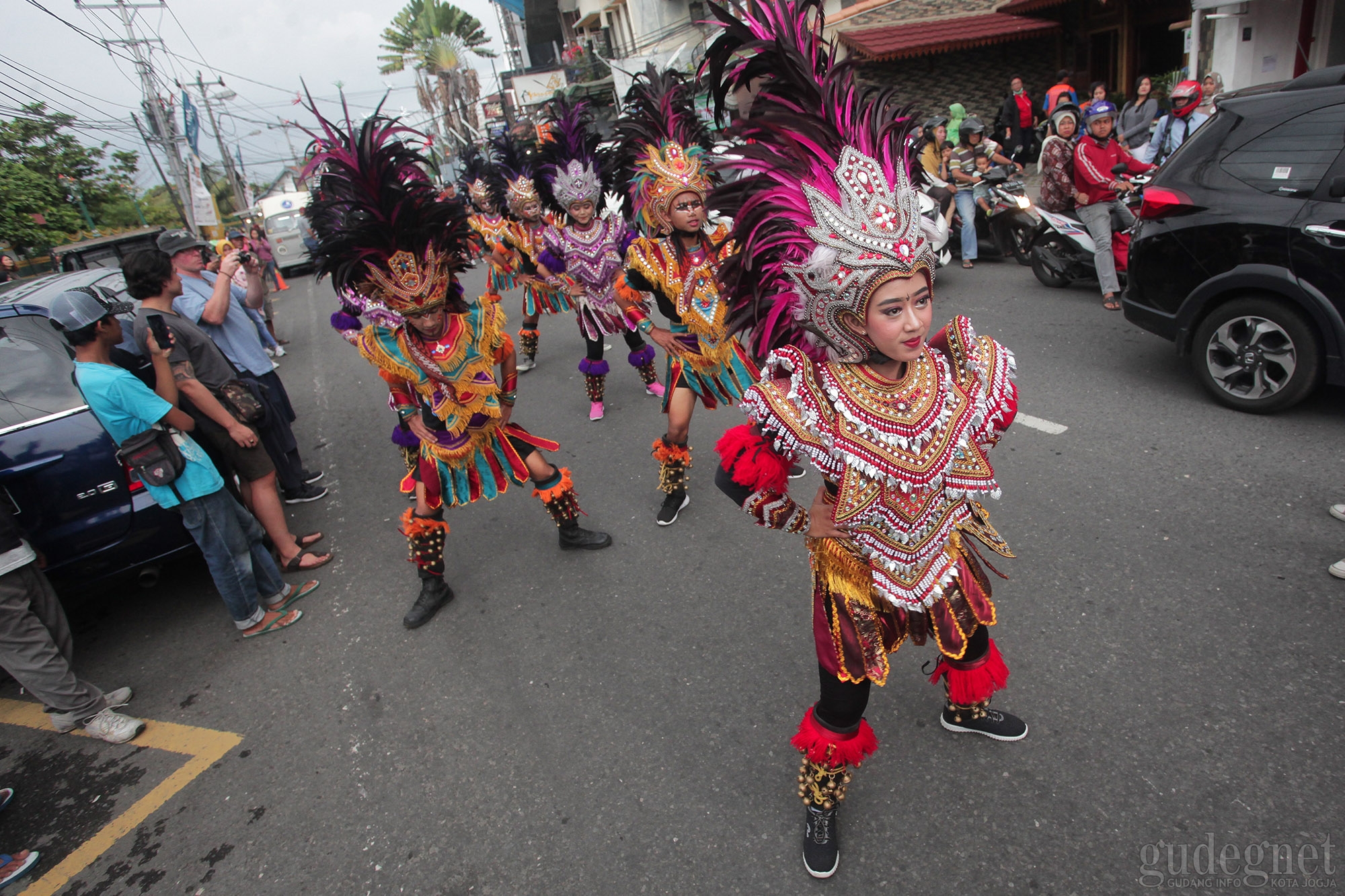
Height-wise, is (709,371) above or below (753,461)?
below

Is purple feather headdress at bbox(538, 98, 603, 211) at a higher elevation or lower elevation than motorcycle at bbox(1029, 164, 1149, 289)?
higher

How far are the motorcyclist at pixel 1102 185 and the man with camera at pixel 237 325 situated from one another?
6.94 m

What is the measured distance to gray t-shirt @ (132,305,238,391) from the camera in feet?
A: 13.6

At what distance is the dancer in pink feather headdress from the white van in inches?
965

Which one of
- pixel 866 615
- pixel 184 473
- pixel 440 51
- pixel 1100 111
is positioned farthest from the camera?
pixel 440 51

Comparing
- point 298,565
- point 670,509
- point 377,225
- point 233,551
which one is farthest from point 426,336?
point 298,565

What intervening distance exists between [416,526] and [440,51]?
5007cm

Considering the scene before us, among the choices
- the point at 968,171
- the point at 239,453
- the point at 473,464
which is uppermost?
the point at 968,171

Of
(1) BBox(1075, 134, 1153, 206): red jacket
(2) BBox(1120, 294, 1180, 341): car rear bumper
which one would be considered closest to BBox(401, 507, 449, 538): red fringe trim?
(2) BBox(1120, 294, 1180, 341): car rear bumper

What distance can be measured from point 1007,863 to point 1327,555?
220cm

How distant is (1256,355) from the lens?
14.1 feet

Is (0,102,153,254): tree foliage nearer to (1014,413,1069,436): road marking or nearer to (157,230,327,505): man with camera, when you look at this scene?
(157,230,327,505): man with camera

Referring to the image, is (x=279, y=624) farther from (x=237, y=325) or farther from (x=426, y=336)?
(x=237, y=325)

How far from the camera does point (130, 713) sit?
363 cm
